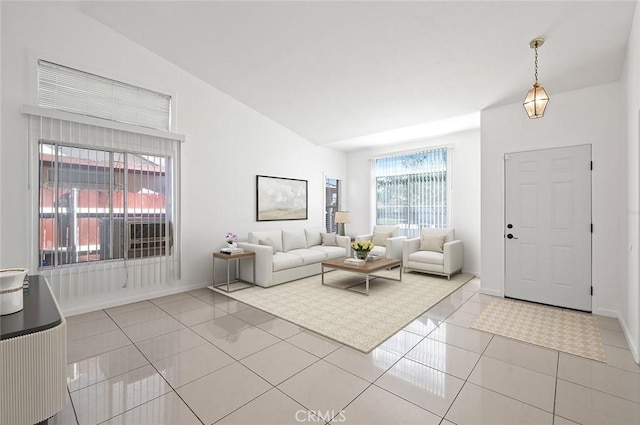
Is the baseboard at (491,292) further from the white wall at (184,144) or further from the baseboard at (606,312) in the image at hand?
the white wall at (184,144)

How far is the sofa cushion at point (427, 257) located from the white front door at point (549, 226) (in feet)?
4.00

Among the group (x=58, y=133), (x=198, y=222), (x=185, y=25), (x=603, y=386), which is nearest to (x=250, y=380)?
(x=603, y=386)

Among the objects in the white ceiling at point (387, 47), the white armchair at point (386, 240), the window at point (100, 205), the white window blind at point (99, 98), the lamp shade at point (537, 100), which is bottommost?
the white armchair at point (386, 240)

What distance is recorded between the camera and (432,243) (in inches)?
229

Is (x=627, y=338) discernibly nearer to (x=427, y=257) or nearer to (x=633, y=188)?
(x=633, y=188)

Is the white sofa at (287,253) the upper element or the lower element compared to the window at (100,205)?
lower

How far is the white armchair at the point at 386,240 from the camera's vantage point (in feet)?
20.1

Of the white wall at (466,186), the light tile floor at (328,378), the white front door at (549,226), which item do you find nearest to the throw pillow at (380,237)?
the white wall at (466,186)

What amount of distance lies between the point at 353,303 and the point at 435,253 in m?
2.45

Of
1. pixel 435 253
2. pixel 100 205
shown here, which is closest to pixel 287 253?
pixel 435 253

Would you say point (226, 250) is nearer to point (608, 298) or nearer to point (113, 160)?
point (113, 160)

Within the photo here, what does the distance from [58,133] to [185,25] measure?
1.98 m

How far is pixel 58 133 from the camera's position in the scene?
3.48 meters

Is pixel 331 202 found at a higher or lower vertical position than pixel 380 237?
higher
